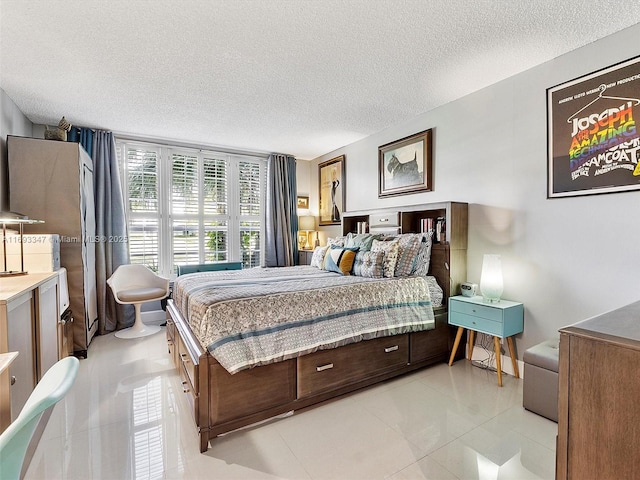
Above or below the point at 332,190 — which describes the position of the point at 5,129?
above

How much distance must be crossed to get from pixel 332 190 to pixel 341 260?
215cm

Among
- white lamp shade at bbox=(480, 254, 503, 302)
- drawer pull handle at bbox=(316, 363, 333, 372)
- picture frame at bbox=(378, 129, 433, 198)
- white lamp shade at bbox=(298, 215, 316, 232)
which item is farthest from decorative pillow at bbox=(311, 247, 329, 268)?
white lamp shade at bbox=(480, 254, 503, 302)

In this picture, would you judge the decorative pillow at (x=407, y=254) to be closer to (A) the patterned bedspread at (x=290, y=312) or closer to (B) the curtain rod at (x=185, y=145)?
(A) the patterned bedspread at (x=290, y=312)

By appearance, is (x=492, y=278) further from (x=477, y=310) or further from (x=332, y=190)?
(x=332, y=190)

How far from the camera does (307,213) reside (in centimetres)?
580

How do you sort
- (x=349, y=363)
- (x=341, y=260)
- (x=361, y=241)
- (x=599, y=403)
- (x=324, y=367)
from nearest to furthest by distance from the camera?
1. (x=599, y=403)
2. (x=324, y=367)
3. (x=349, y=363)
4. (x=341, y=260)
5. (x=361, y=241)

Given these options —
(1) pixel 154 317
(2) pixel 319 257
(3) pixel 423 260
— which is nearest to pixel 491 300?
(3) pixel 423 260

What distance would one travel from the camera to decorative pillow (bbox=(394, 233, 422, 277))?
10.4 feet

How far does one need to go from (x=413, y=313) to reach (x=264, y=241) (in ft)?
10.6

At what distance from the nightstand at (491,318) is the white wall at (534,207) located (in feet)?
0.41

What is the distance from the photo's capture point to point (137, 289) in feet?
13.6

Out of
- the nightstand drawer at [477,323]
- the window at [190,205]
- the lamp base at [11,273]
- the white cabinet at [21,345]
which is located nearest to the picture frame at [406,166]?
the nightstand drawer at [477,323]

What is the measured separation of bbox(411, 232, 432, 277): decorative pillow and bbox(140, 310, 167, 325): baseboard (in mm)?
3628

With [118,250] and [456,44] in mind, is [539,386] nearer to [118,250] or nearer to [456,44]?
[456,44]
